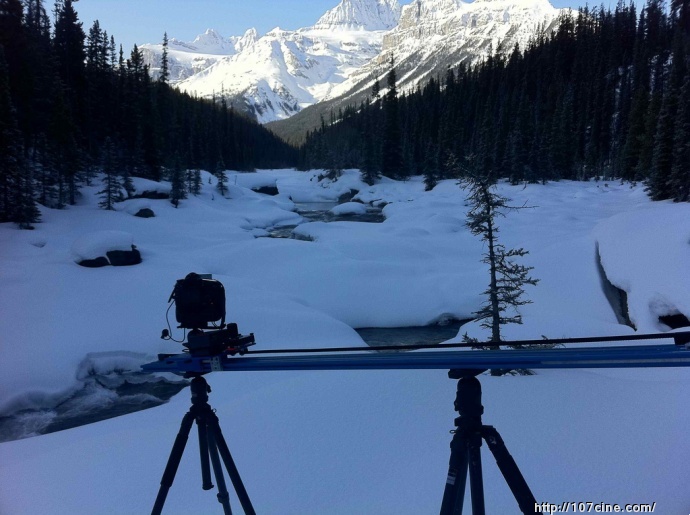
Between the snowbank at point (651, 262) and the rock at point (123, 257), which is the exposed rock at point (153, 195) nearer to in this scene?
the rock at point (123, 257)

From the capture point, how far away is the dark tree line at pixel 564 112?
48.3m

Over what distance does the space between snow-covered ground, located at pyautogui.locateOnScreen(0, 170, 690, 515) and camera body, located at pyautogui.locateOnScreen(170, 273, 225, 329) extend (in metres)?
2.13

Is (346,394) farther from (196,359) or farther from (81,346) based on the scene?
(81,346)

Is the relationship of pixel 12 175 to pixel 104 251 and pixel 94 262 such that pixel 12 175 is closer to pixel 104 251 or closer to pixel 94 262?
pixel 104 251

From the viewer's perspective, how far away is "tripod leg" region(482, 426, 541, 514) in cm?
214

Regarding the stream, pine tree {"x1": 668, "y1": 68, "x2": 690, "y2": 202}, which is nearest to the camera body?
the stream

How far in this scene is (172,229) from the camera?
31641 millimetres

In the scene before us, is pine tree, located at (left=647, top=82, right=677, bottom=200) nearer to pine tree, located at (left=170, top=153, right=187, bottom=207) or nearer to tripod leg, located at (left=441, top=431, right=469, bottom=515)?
tripod leg, located at (left=441, top=431, right=469, bottom=515)

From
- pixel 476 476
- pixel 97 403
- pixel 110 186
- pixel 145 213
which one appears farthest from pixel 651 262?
pixel 110 186

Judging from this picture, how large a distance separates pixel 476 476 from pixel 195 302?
6.84 feet

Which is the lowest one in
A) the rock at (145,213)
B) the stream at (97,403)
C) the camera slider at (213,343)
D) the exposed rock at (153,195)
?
the stream at (97,403)

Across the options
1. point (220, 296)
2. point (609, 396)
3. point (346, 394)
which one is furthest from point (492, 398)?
point (220, 296)

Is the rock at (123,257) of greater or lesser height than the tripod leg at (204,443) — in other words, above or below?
above

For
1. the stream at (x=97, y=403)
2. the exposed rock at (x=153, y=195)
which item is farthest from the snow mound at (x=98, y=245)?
the exposed rock at (x=153, y=195)
